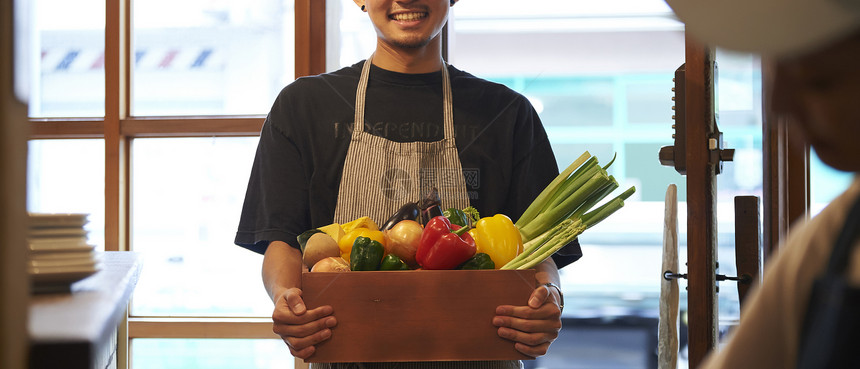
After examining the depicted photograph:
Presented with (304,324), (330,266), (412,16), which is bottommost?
(304,324)

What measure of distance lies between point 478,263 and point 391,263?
0.57ft

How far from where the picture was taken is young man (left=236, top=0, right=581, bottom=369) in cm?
168

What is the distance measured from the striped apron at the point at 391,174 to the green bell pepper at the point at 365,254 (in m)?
0.34

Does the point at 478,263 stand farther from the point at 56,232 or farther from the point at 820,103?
the point at 820,103

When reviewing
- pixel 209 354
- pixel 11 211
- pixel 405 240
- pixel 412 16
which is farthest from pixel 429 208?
pixel 209 354

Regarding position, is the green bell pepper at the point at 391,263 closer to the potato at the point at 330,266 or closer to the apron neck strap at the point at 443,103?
the potato at the point at 330,266

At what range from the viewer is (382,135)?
178 centimetres

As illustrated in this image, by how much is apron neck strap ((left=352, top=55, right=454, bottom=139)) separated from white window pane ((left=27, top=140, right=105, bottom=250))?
5.21ft

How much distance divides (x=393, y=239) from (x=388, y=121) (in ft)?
1.50

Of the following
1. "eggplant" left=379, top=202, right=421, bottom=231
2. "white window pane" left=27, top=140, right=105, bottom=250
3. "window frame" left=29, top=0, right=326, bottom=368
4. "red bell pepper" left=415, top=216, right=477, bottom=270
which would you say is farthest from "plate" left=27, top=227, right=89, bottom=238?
"white window pane" left=27, top=140, right=105, bottom=250

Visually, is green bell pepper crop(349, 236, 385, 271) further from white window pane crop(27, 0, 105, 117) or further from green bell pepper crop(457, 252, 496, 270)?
white window pane crop(27, 0, 105, 117)

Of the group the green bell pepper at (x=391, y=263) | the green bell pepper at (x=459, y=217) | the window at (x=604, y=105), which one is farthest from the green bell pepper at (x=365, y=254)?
the window at (x=604, y=105)

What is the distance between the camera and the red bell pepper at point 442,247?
52.4 inches

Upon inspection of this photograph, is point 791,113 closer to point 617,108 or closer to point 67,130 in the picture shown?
point 67,130
